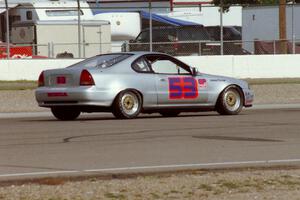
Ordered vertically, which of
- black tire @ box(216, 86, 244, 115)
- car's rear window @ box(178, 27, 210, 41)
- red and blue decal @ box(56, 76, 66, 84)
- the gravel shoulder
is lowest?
the gravel shoulder

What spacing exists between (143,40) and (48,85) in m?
21.7

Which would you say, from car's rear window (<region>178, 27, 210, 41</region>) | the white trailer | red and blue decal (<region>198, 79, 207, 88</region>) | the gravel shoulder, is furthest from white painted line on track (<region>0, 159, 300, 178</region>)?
→ car's rear window (<region>178, 27, 210, 41</region>)

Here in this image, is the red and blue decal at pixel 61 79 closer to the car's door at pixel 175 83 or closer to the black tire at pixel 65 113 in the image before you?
the black tire at pixel 65 113

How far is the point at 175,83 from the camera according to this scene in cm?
1936

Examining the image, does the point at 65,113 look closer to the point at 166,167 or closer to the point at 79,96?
the point at 79,96

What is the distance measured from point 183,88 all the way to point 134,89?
48.3 inches

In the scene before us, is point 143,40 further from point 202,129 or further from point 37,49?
point 202,129

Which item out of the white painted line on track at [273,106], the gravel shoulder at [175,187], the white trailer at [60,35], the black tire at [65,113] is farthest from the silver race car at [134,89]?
the white trailer at [60,35]

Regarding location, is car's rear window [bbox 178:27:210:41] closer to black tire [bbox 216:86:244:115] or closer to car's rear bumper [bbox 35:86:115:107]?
black tire [bbox 216:86:244:115]

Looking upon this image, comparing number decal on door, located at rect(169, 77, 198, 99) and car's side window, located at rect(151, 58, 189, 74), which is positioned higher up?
car's side window, located at rect(151, 58, 189, 74)

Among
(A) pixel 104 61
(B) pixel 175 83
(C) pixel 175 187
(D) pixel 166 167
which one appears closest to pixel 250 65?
(B) pixel 175 83

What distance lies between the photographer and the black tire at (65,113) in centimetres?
1944

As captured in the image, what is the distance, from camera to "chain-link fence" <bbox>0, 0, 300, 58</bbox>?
37.8m

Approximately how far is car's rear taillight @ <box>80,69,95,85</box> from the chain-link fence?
52.4ft
